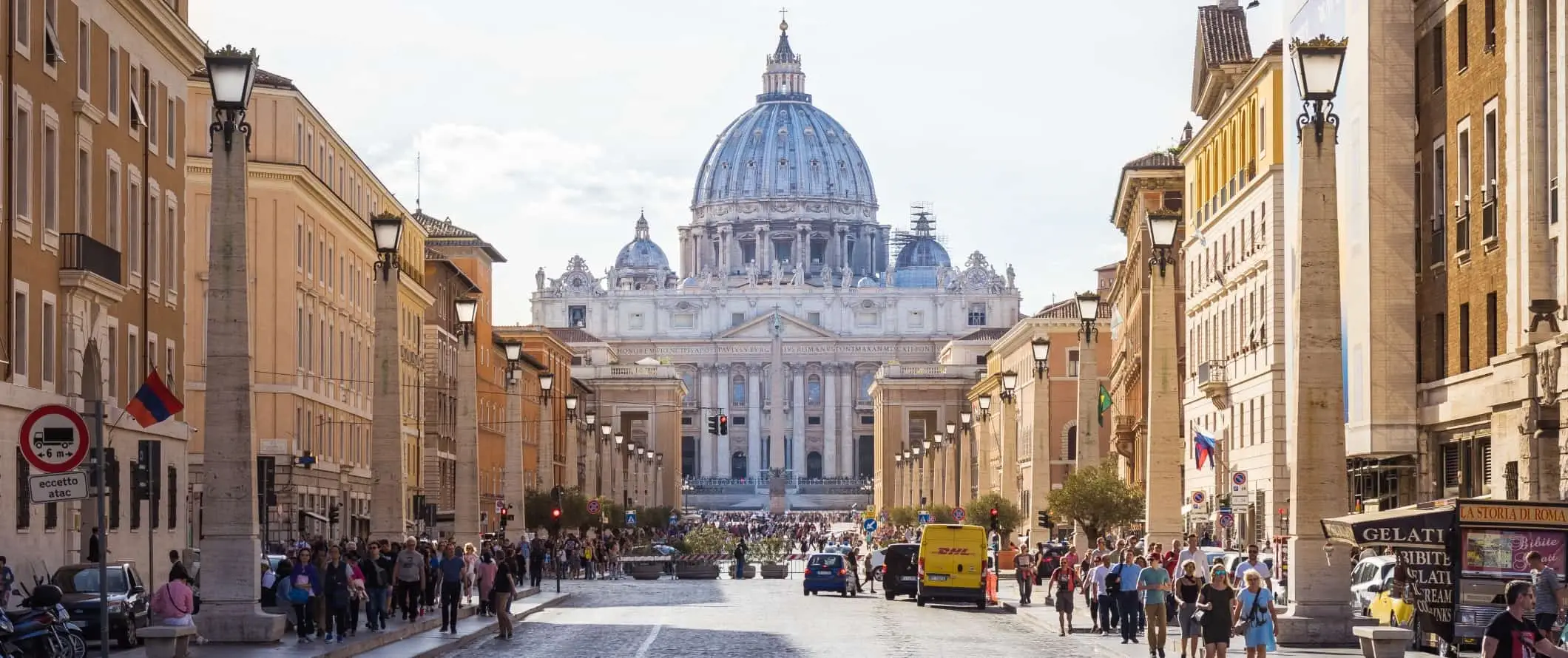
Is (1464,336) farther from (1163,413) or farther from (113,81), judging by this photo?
(113,81)

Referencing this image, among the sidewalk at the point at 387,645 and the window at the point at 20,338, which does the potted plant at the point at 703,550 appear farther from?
the window at the point at 20,338

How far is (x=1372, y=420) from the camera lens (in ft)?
143

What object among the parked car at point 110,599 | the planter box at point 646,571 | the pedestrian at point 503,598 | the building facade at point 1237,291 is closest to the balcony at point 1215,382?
the building facade at point 1237,291

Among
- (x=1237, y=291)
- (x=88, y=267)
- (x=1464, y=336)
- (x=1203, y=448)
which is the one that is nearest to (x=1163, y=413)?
(x=1464, y=336)

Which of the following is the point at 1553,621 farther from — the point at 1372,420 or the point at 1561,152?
the point at 1372,420

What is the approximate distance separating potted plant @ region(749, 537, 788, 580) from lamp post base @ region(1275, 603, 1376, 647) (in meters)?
54.9

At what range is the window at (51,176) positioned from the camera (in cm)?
3531

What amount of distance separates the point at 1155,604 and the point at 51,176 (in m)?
16.5

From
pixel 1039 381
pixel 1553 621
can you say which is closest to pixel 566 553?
pixel 1039 381

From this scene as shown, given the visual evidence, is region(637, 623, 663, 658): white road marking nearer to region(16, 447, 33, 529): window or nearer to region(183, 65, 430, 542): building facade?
region(16, 447, 33, 529): window

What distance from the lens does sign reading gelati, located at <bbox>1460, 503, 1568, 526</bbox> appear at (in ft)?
88.6

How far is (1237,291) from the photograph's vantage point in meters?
61.6

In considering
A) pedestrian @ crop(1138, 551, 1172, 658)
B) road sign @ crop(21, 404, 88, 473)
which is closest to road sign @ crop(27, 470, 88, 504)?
road sign @ crop(21, 404, 88, 473)

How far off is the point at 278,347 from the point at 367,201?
654 inches
